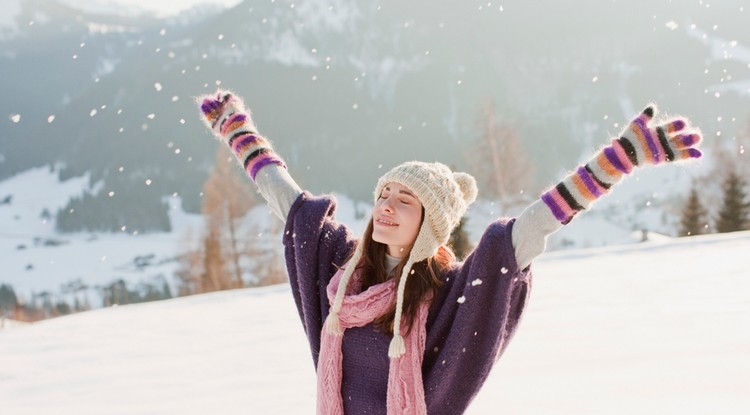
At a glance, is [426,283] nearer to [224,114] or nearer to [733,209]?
[224,114]

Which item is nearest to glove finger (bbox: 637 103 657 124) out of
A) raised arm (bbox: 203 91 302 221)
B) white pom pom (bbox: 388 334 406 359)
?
white pom pom (bbox: 388 334 406 359)

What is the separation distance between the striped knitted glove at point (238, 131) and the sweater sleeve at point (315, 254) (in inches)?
10.7

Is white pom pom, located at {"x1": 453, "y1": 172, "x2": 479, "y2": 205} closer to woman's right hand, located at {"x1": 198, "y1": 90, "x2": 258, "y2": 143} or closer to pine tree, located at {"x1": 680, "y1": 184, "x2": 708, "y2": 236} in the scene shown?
woman's right hand, located at {"x1": 198, "y1": 90, "x2": 258, "y2": 143}

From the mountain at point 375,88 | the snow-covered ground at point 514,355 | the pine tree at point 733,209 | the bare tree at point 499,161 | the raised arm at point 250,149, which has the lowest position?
the snow-covered ground at point 514,355

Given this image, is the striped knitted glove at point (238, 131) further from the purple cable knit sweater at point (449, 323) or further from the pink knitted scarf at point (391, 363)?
the pink knitted scarf at point (391, 363)

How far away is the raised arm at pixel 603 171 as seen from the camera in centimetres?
158

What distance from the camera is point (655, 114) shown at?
1624mm

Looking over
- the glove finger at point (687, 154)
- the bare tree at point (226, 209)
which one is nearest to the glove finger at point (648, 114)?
the glove finger at point (687, 154)

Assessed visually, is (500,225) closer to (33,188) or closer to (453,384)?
(453,384)

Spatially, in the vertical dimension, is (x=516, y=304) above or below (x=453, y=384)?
above

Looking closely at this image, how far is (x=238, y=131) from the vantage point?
2277mm

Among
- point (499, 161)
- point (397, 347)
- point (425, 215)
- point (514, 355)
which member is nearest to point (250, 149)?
point (425, 215)

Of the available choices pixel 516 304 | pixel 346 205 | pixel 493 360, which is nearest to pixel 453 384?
pixel 493 360

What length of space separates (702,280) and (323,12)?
14812 cm
